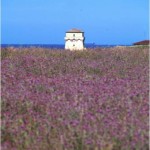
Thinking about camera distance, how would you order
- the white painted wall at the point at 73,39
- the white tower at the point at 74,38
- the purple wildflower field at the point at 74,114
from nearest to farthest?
1. the purple wildflower field at the point at 74,114
2. the white tower at the point at 74,38
3. the white painted wall at the point at 73,39

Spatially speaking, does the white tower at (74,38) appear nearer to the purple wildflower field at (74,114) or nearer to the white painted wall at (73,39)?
the white painted wall at (73,39)

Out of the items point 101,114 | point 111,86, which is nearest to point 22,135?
point 101,114

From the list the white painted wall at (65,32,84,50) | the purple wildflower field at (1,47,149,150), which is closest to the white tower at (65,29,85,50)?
the white painted wall at (65,32,84,50)

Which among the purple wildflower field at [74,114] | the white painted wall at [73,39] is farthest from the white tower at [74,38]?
the purple wildflower field at [74,114]

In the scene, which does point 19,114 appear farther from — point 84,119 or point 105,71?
point 105,71

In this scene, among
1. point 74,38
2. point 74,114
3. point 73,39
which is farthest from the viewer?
point 74,38

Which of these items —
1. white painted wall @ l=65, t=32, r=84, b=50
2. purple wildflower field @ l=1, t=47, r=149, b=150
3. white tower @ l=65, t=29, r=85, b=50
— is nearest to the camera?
purple wildflower field @ l=1, t=47, r=149, b=150

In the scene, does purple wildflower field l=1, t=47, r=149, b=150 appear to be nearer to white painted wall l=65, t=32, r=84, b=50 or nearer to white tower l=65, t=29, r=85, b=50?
white tower l=65, t=29, r=85, b=50

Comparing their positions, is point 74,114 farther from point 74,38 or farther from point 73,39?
point 74,38

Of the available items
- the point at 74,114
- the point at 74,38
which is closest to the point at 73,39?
the point at 74,38

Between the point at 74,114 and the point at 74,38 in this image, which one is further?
the point at 74,38

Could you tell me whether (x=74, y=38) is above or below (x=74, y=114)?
above

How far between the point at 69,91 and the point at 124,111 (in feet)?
3.79

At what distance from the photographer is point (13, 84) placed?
6.36m
